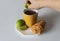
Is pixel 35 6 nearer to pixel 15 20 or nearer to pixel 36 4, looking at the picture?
pixel 36 4

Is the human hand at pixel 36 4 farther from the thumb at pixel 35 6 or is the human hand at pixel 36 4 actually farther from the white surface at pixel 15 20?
the white surface at pixel 15 20

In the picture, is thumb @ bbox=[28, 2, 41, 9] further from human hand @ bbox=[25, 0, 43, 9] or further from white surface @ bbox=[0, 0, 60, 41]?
white surface @ bbox=[0, 0, 60, 41]

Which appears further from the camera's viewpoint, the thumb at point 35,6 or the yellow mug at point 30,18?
the yellow mug at point 30,18

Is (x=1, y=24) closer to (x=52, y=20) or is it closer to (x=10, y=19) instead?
(x=10, y=19)

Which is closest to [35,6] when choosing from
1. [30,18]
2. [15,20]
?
[30,18]

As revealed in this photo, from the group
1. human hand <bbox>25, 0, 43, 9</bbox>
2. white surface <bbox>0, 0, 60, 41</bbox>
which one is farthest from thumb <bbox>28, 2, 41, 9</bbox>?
white surface <bbox>0, 0, 60, 41</bbox>

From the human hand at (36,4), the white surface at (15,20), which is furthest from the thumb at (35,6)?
the white surface at (15,20)

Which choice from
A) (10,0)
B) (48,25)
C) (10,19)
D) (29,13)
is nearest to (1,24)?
(10,19)
